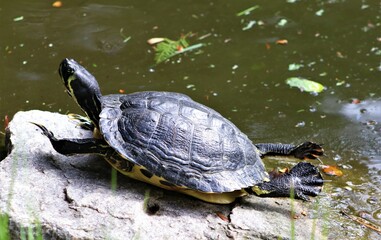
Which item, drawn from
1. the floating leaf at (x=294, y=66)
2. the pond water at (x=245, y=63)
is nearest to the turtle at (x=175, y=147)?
the pond water at (x=245, y=63)

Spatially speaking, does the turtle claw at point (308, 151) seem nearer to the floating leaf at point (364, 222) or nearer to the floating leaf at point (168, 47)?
the floating leaf at point (364, 222)

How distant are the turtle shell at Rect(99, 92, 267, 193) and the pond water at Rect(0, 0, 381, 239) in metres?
0.73

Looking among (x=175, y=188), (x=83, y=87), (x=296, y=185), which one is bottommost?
(x=296, y=185)

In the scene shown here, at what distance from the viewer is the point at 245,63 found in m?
5.36

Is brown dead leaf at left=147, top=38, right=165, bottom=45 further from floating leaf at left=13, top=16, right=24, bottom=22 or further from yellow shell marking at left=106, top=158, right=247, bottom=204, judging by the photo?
yellow shell marking at left=106, top=158, right=247, bottom=204

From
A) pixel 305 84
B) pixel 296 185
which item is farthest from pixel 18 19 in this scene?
pixel 296 185

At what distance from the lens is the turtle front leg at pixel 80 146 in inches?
124

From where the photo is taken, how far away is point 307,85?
16.4 feet

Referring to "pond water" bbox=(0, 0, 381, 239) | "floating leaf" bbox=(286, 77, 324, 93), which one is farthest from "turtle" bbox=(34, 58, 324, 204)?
"floating leaf" bbox=(286, 77, 324, 93)

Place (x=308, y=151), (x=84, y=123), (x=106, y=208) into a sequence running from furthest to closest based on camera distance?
(x=84, y=123), (x=308, y=151), (x=106, y=208)

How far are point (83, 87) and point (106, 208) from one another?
2.57 ft

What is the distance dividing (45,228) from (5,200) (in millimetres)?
313

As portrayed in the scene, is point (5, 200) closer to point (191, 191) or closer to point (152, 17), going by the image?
point (191, 191)

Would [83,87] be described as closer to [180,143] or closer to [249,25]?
[180,143]
